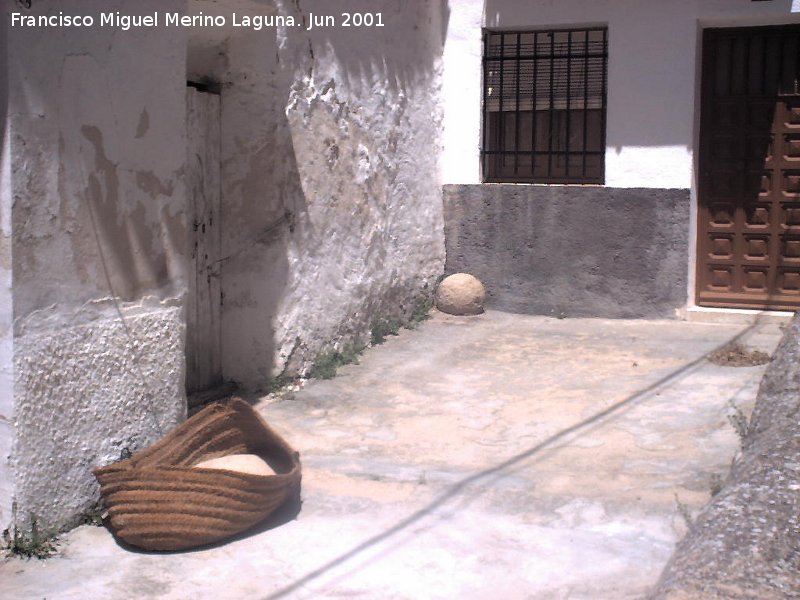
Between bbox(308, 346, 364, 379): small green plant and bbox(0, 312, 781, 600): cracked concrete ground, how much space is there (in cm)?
8

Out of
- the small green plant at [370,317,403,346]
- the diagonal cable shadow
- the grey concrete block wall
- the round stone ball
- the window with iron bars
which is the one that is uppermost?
the window with iron bars

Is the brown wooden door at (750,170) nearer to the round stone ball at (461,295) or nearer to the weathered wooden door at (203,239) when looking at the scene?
the round stone ball at (461,295)

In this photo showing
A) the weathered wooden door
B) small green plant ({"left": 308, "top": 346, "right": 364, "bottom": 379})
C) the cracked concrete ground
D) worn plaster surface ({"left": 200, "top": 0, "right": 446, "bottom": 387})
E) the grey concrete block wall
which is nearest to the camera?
the cracked concrete ground

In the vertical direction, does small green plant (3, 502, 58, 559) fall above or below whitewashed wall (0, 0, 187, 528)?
below

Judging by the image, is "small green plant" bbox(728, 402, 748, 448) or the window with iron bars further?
the window with iron bars

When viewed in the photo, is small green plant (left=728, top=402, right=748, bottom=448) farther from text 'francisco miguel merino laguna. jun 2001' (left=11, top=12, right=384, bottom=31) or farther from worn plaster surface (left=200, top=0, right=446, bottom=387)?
text 'francisco miguel merino laguna. jun 2001' (left=11, top=12, right=384, bottom=31)

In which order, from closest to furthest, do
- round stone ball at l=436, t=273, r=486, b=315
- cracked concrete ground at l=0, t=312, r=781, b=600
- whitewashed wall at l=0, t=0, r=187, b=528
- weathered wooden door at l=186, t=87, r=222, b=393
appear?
1. cracked concrete ground at l=0, t=312, r=781, b=600
2. whitewashed wall at l=0, t=0, r=187, b=528
3. weathered wooden door at l=186, t=87, r=222, b=393
4. round stone ball at l=436, t=273, r=486, b=315

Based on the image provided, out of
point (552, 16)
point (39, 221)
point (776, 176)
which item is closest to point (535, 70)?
point (552, 16)

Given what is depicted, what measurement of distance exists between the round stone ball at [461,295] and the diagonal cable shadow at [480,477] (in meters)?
2.07

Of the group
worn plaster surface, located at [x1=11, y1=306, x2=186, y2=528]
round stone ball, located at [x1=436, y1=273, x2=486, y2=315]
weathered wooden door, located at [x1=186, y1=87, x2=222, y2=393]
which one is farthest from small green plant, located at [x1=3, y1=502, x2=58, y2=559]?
round stone ball, located at [x1=436, y1=273, x2=486, y2=315]

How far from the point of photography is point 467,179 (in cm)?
856

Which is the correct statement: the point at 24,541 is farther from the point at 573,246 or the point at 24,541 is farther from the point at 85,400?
the point at 573,246

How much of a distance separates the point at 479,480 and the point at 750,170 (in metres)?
4.40

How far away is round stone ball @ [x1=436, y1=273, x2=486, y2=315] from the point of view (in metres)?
8.34
